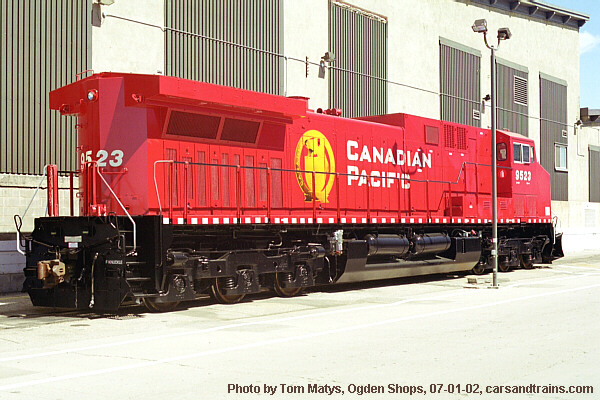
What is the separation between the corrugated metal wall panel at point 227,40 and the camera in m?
19.5

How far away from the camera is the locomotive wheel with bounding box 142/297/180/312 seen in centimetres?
1230

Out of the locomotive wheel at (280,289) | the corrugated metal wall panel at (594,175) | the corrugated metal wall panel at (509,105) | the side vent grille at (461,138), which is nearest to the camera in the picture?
the locomotive wheel at (280,289)

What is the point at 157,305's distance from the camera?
1254 cm

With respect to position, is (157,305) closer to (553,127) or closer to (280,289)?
(280,289)

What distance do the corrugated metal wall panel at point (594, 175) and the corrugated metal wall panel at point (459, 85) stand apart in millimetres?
11529

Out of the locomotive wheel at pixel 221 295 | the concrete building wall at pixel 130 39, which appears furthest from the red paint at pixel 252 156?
the concrete building wall at pixel 130 39

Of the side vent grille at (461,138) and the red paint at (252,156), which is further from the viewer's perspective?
the side vent grille at (461,138)

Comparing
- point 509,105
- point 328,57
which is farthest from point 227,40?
point 509,105

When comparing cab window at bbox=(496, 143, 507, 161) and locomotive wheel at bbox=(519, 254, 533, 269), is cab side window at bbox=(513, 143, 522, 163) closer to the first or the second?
cab window at bbox=(496, 143, 507, 161)

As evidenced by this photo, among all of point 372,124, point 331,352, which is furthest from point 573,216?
point 331,352

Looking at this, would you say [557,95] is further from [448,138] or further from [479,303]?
[479,303]

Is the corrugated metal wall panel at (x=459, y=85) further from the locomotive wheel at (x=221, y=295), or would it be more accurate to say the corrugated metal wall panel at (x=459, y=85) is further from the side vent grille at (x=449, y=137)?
the locomotive wheel at (x=221, y=295)

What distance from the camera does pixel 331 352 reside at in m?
8.39

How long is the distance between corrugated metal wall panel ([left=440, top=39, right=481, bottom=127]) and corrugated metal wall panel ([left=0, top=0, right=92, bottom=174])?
54.2 ft
